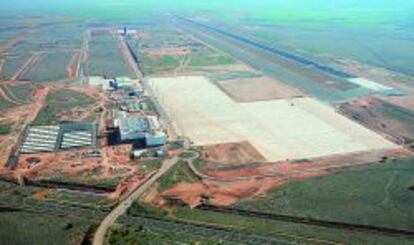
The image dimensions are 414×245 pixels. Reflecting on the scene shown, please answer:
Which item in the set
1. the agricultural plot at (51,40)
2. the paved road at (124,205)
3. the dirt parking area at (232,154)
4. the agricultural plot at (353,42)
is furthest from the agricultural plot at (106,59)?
the paved road at (124,205)

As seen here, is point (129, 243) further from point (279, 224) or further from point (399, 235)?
point (399, 235)

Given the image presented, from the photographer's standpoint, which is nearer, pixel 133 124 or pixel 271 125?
pixel 133 124

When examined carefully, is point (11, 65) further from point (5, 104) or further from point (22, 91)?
point (5, 104)

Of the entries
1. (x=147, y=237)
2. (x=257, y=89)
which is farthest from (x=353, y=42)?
(x=147, y=237)

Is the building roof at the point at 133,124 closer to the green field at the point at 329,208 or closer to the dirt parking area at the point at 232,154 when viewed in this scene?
the dirt parking area at the point at 232,154

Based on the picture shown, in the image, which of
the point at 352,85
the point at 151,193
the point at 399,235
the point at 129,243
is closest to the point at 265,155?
the point at 151,193

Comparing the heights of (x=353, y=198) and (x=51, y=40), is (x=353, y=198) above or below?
above
